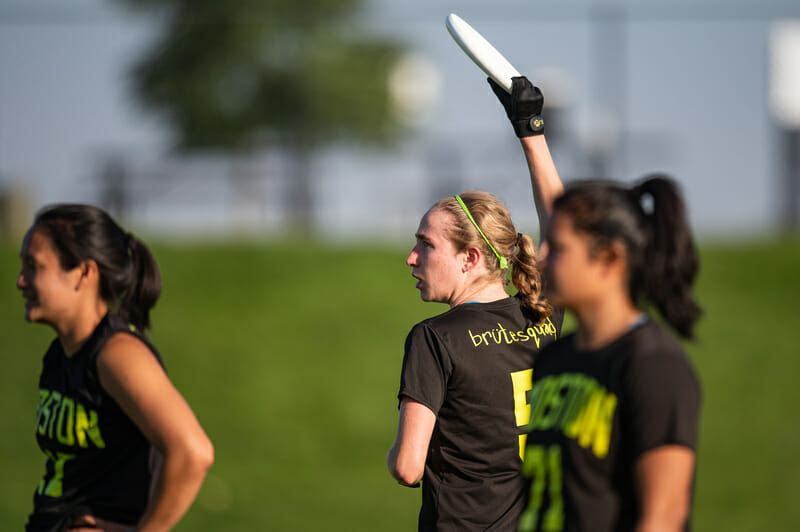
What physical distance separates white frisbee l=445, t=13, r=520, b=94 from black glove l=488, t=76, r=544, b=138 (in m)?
0.03

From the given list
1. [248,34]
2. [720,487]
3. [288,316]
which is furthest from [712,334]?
[248,34]

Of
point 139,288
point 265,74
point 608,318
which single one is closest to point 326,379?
point 265,74

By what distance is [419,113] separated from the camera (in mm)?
20391

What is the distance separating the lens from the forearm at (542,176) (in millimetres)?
2883

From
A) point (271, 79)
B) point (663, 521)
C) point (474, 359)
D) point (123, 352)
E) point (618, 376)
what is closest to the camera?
point (663, 521)

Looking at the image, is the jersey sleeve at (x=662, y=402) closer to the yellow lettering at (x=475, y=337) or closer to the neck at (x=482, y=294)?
the yellow lettering at (x=475, y=337)

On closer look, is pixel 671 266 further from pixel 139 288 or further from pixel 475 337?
pixel 139 288

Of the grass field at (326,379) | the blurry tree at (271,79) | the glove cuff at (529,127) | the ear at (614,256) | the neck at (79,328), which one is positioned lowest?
the grass field at (326,379)

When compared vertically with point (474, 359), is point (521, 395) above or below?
below

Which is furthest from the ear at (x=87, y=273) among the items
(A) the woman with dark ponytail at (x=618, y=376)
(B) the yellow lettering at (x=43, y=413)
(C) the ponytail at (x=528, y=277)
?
(A) the woman with dark ponytail at (x=618, y=376)

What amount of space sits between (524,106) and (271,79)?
15128mm

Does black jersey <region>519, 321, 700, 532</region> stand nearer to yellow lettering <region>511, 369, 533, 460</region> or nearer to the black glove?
yellow lettering <region>511, 369, 533, 460</region>

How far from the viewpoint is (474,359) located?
2.71 metres

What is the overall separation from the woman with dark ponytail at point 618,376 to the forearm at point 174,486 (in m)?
0.92
